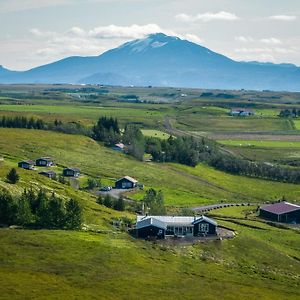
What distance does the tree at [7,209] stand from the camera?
81.6 metres

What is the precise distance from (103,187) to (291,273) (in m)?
62.4

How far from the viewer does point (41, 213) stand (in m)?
84.0

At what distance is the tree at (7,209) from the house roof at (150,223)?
18.1 m

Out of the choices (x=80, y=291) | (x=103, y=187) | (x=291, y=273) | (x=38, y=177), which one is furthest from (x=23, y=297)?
(x=103, y=187)

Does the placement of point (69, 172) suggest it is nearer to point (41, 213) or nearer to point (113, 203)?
point (113, 203)

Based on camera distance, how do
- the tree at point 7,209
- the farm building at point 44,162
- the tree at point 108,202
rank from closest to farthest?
the tree at point 7,209 → the tree at point 108,202 → the farm building at point 44,162

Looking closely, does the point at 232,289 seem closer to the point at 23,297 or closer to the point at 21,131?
the point at 23,297

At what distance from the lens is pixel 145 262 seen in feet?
242

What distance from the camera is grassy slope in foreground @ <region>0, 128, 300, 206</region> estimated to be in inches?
5546

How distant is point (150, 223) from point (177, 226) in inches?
198

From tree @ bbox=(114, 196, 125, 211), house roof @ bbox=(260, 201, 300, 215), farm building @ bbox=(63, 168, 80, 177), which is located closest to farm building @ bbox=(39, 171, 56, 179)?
farm building @ bbox=(63, 168, 80, 177)

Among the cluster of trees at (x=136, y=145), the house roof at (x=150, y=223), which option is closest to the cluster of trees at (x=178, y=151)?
the cluster of trees at (x=136, y=145)

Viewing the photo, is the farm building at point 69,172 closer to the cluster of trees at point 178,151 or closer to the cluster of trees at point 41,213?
the cluster of trees at point 178,151

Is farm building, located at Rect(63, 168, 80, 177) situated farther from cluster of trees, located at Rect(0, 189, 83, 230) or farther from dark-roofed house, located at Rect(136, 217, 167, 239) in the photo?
dark-roofed house, located at Rect(136, 217, 167, 239)
